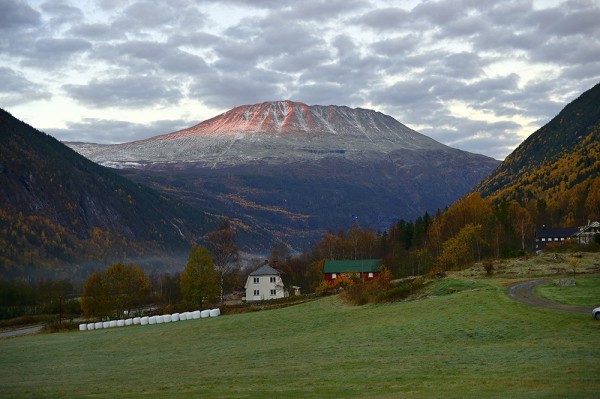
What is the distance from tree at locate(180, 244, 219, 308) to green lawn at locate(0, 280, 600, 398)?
1142 inches

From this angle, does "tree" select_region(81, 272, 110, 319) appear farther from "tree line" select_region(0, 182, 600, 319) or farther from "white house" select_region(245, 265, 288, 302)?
"white house" select_region(245, 265, 288, 302)

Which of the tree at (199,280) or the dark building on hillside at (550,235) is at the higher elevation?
the dark building on hillside at (550,235)

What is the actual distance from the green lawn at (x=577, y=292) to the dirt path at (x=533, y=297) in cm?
75

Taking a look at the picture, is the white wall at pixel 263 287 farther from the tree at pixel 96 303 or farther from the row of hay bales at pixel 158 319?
the row of hay bales at pixel 158 319

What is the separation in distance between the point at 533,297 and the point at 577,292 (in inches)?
129

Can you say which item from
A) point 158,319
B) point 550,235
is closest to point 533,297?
point 158,319

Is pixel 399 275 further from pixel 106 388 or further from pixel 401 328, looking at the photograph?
pixel 106 388

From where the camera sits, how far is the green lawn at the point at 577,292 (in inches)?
1874

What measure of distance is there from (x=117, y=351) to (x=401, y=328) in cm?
2274

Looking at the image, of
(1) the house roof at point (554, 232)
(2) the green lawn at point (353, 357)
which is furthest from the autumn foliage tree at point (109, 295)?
(1) the house roof at point (554, 232)

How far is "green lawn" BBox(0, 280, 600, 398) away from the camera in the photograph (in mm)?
27266

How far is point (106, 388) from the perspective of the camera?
33.0 metres

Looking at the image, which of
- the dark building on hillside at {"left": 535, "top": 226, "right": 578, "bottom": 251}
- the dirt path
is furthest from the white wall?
the dirt path

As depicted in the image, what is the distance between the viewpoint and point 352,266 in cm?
12031
